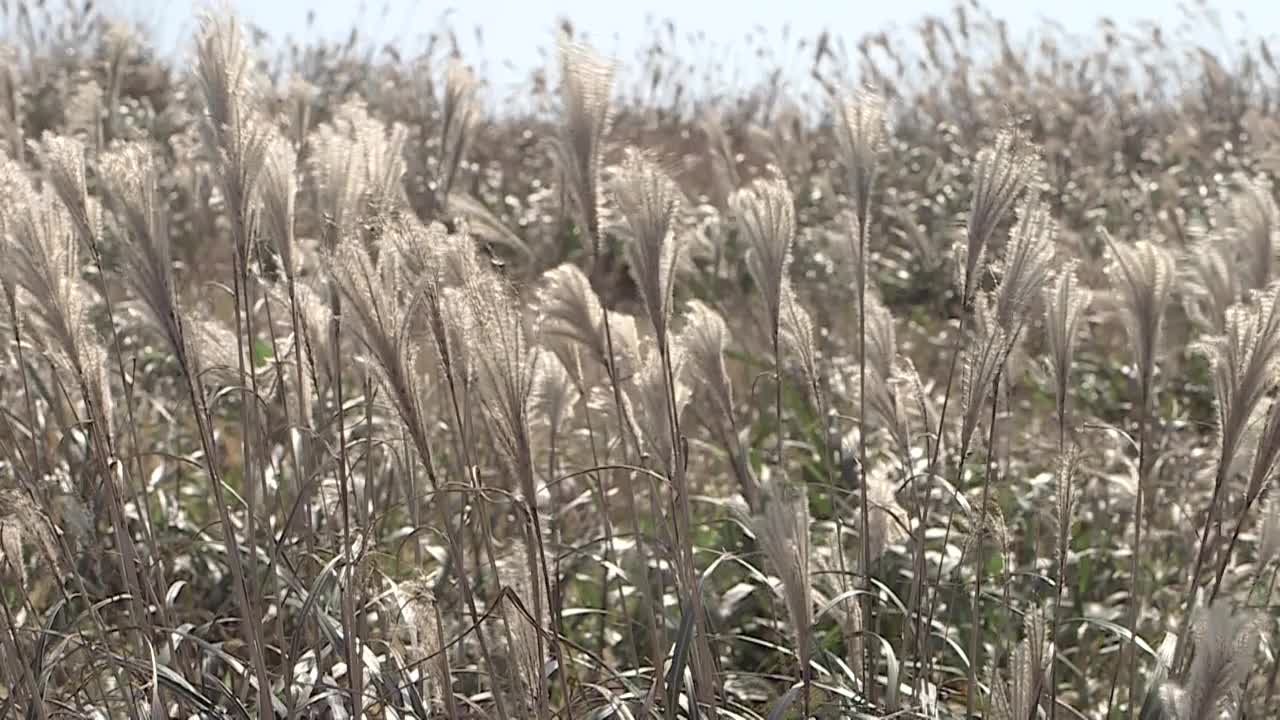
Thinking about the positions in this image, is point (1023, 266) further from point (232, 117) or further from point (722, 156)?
point (722, 156)

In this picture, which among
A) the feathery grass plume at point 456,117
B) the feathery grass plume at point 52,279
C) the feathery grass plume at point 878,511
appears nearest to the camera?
the feathery grass plume at point 52,279

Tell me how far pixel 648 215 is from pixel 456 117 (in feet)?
3.39

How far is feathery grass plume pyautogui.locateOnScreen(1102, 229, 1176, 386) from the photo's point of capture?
6.70ft

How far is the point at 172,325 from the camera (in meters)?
1.76

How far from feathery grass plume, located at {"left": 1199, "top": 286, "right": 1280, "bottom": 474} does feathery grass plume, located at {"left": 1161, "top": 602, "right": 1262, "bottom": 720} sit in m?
0.32

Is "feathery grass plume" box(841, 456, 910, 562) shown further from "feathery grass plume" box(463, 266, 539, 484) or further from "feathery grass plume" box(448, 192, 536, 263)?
"feathery grass plume" box(463, 266, 539, 484)

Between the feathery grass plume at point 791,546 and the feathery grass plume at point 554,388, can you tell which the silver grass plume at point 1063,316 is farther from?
the feathery grass plume at point 554,388

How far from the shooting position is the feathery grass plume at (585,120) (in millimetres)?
1815

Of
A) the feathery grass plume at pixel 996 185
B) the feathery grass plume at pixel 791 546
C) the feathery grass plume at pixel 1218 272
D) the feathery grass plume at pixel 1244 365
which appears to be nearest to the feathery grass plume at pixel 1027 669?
the feathery grass plume at pixel 791 546

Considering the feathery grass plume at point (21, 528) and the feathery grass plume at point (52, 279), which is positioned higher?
the feathery grass plume at point (52, 279)

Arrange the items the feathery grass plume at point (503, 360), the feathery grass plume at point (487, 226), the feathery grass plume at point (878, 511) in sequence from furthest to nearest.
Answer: the feathery grass plume at point (878, 511)
the feathery grass plume at point (487, 226)
the feathery grass plume at point (503, 360)

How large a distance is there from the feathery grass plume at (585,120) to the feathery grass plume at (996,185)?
0.51 m

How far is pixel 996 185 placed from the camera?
1966 mm

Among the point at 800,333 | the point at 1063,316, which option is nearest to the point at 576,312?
the point at 800,333
